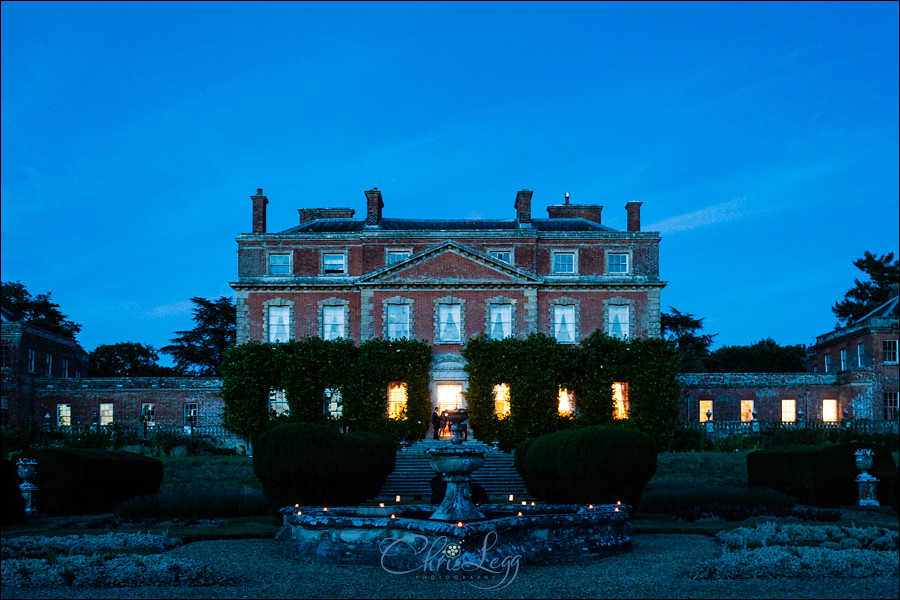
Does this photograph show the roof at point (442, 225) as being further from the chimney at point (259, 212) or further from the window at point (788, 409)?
the window at point (788, 409)

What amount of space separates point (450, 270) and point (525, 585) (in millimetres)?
25923

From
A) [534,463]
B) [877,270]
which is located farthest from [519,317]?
[877,270]

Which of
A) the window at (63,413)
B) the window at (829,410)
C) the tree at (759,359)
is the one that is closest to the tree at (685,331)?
the tree at (759,359)

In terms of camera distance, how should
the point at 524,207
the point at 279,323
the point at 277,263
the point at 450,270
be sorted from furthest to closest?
the point at 524,207 → the point at 277,263 → the point at 279,323 → the point at 450,270

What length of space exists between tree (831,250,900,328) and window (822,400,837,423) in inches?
616

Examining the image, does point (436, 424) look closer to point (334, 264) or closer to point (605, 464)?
point (334, 264)

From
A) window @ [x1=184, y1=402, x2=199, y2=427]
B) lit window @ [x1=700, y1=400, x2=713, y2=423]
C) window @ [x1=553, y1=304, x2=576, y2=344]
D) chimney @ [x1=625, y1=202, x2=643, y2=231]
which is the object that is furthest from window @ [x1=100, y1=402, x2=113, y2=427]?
lit window @ [x1=700, y1=400, x2=713, y2=423]

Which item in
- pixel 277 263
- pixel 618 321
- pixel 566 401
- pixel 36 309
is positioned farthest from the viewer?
pixel 36 309

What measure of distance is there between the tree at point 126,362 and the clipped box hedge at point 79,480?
3791 centimetres

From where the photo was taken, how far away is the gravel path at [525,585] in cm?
1083

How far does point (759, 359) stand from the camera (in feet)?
199

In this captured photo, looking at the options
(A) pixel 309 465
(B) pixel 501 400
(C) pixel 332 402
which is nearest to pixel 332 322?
(C) pixel 332 402

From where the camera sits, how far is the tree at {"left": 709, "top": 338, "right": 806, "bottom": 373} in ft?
196

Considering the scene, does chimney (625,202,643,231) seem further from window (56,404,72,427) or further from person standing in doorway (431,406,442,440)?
window (56,404,72,427)
